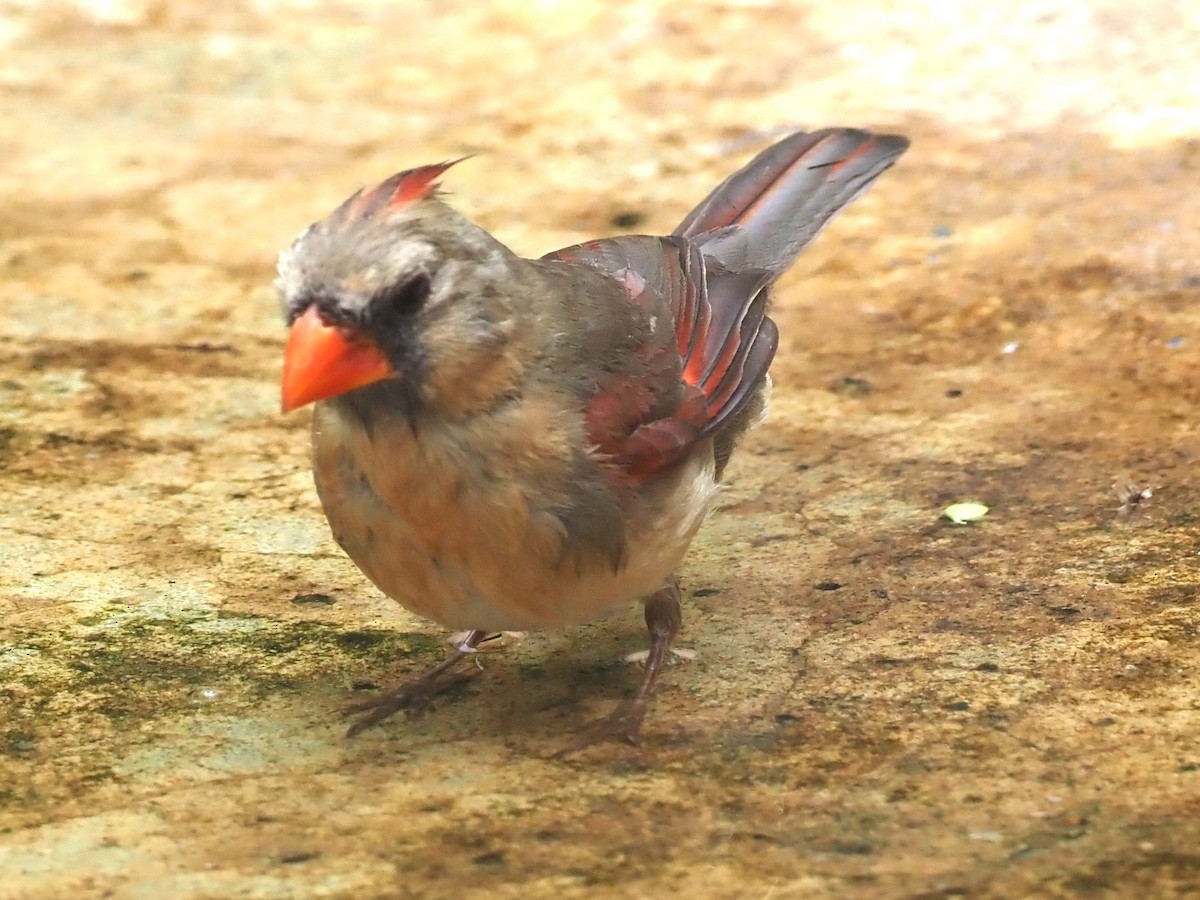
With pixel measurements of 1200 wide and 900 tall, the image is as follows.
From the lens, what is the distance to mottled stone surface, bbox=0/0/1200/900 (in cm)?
305

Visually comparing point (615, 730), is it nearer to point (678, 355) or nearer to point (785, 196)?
point (678, 355)

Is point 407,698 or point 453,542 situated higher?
point 453,542

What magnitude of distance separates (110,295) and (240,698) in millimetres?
2426

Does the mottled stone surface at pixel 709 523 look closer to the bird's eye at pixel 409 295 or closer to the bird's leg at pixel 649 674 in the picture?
the bird's leg at pixel 649 674

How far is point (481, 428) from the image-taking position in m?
3.31

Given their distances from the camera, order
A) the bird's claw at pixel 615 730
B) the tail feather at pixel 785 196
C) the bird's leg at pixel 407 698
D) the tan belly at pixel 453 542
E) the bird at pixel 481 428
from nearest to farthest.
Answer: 1. the bird at pixel 481 428
2. the tan belly at pixel 453 542
3. the bird's claw at pixel 615 730
4. the bird's leg at pixel 407 698
5. the tail feather at pixel 785 196

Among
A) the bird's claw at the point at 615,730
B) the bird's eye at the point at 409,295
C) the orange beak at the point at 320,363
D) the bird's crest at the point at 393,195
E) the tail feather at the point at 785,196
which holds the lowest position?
the bird's claw at the point at 615,730

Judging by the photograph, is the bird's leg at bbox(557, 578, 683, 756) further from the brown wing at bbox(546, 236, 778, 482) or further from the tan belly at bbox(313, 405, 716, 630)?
the brown wing at bbox(546, 236, 778, 482)

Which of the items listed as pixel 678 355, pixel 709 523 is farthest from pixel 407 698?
pixel 709 523

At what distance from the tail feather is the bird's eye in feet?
5.05

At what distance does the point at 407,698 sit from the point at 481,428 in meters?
0.67

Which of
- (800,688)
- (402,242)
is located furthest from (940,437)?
(402,242)

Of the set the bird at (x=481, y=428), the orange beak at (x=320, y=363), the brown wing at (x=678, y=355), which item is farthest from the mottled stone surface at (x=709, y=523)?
the orange beak at (x=320, y=363)

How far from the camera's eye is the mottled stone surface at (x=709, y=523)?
3.05 meters
